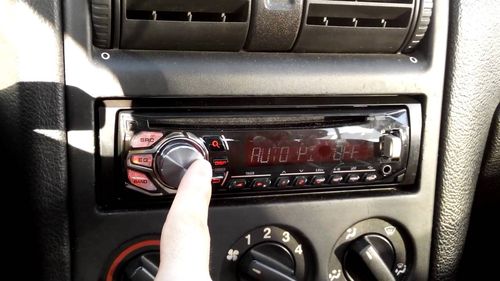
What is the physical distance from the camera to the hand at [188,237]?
1.90 feet

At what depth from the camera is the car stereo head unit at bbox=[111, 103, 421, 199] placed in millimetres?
926

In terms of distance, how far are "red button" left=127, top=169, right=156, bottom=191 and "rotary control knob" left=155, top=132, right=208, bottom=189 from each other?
0.02 m

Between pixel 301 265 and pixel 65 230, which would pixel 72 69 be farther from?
pixel 301 265

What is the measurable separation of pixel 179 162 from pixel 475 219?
28.1 inches

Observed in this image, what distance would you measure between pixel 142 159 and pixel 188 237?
1.09 ft

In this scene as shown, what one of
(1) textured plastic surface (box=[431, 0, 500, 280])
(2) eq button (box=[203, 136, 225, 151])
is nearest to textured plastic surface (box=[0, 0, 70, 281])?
(2) eq button (box=[203, 136, 225, 151])

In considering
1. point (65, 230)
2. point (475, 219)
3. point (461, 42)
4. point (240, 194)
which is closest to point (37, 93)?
point (65, 230)

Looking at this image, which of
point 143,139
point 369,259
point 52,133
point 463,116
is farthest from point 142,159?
point 463,116

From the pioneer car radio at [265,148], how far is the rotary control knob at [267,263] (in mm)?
108

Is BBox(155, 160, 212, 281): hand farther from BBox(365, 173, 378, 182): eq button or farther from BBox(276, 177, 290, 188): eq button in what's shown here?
BBox(365, 173, 378, 182): eq button

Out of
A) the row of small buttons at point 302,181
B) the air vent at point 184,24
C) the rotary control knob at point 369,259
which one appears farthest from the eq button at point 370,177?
the air vent at point 184,24

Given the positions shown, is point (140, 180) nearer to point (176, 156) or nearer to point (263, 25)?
point (176, 156)

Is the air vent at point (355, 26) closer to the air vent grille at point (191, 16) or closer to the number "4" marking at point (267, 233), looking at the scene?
the air vent grille at point (191, 16)

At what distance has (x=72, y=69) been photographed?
888 mm
